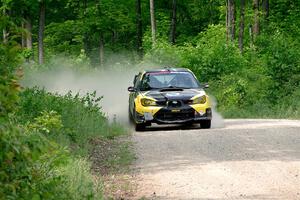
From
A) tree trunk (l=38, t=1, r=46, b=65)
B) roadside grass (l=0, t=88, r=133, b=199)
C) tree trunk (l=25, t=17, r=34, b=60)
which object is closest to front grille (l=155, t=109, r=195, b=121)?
roadside grass (l=0, t=88, r=133, b=199)

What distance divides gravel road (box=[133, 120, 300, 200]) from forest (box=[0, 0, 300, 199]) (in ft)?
3.49

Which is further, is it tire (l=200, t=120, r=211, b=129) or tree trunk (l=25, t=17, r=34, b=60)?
tire (l=200, t=120, r=211, b=129)

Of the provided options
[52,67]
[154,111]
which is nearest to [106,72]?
[52,67]

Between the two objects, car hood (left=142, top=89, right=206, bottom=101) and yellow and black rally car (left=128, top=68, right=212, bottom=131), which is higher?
car hood (left=142, top=89, right=206, bottom=101)

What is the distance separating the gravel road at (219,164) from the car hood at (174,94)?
1.65 metres

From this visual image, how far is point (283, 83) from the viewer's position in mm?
26641

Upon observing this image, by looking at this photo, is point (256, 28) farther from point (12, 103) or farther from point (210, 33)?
point (12, 103)

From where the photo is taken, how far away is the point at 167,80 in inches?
761

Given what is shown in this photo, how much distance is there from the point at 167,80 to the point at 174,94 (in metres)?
1.37

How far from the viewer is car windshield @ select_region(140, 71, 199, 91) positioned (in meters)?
19.0

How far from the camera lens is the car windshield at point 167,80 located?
19.0m

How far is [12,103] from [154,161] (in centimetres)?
741

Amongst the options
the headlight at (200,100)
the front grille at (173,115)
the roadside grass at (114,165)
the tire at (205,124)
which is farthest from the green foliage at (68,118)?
the tire at (205,124)

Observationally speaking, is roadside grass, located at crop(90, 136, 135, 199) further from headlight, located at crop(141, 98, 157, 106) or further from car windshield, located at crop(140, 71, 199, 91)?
car windshield, located at crop(140, 71, 199, 91)
